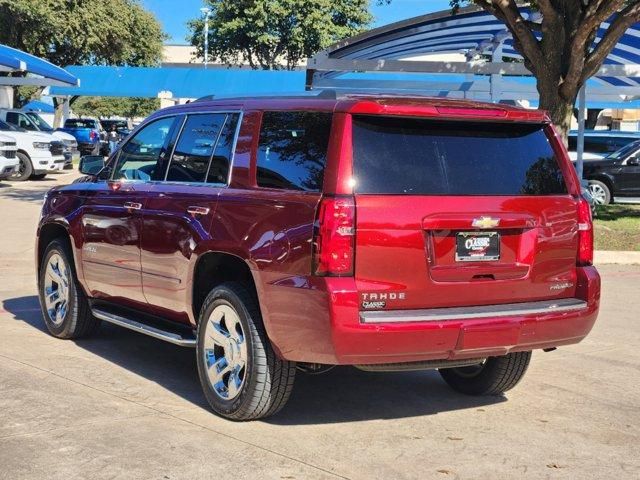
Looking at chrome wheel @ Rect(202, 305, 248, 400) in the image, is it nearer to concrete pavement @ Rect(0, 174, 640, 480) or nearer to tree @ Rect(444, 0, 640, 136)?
concrete pavement @ Rect(0, 174, 640, 480)

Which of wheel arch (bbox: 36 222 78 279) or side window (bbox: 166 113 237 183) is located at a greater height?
side window (bbox: 166 113 237 183)

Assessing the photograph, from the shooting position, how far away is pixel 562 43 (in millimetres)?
13336

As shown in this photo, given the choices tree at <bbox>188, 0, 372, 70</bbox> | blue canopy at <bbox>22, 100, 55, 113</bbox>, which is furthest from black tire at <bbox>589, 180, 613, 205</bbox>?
blue canopy at <bbox>22, 100, 55, 113</bbox>

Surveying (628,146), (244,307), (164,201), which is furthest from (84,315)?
(628,146)

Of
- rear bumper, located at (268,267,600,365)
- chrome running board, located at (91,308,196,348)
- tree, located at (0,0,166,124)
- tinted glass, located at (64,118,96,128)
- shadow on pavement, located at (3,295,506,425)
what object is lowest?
shadow on pavement, located at (3,295,506,425)

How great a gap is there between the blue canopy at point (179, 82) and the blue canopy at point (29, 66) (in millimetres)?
2304

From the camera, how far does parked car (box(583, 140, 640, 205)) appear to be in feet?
64.7

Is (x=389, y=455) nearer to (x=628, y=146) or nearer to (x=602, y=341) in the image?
(x=602, y=341)

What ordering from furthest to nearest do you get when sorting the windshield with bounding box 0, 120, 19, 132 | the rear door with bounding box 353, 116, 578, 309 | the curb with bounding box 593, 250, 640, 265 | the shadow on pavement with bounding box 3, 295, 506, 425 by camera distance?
the windshield with bounding box 0, 120, 19, 132 < the curb with bounding box 593, 250, 640, 265 < the shadow on pavement with bounding box 3, 295, 506, 425 < the rear door with bounding box 353, 116, 578, 309

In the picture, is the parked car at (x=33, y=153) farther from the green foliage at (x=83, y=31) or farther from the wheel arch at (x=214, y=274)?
the wheel arch at (x=214, y=274)

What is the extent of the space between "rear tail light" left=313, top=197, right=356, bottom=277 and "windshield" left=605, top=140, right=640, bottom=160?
16.9 meters

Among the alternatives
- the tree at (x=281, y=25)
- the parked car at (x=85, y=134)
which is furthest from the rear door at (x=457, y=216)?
the tree at (x=281, y=25)

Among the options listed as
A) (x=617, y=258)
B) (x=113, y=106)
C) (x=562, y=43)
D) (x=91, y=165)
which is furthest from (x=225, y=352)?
(x=113, y=106)

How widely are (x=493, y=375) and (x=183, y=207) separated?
2345 mm
